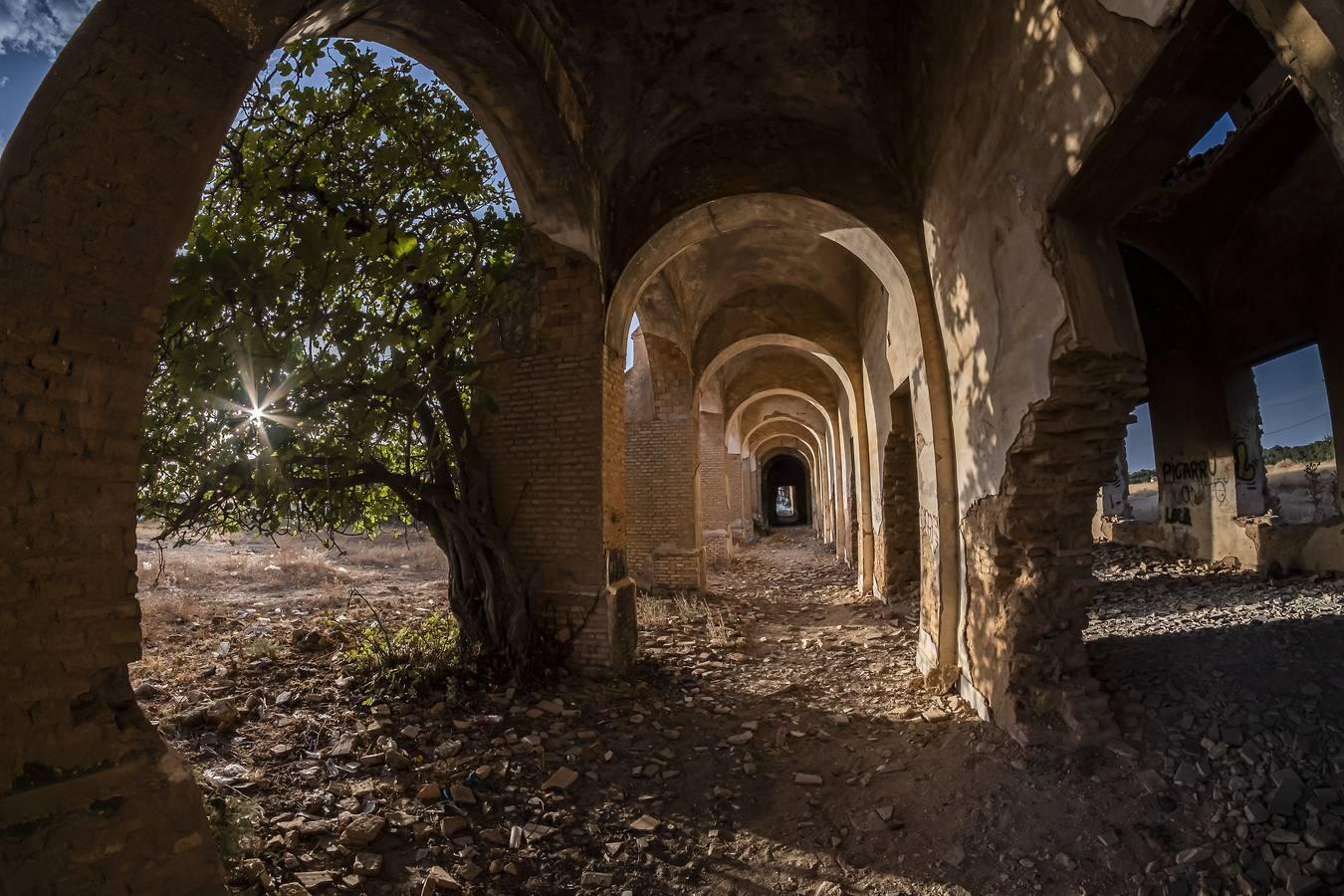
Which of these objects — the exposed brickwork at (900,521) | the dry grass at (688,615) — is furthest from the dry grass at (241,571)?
the exposed brickwork at (900,521)

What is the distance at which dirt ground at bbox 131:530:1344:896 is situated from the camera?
2.84m

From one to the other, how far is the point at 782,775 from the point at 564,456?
3333 millimetres

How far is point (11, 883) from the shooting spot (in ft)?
6.40

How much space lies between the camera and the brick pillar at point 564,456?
604 cm

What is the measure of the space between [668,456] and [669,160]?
5.72 m

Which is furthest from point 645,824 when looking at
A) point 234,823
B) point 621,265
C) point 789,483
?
point 789,483

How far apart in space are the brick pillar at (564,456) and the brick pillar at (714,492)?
850cm

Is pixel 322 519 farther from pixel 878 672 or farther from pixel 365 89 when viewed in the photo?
pixel 878 672

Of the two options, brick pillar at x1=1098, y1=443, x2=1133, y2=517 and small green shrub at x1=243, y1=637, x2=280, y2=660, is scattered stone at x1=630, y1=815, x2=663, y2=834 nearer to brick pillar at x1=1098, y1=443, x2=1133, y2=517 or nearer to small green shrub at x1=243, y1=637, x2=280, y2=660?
small green shrub at x1=243, y1=637, x2=280, y2=660

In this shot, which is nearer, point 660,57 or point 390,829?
point 390,829

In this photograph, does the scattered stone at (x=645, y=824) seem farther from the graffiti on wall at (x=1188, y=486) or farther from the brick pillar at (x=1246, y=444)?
the graffiti on wall at (x=1188, y=486)

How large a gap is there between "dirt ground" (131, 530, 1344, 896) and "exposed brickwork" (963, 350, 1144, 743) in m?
0.24

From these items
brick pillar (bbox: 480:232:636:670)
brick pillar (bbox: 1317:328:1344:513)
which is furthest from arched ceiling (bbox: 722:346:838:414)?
brick pillar (bbox: 480:232:636:670)

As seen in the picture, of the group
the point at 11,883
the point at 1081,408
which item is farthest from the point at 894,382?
the point at 11,883
